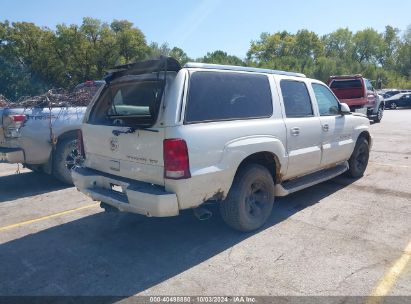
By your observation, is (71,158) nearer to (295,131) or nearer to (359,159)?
(295,131)

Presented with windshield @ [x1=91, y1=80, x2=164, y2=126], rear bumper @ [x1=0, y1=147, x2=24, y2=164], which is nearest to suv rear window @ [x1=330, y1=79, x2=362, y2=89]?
windshield @ [x1=91, y1=80, x2=164, y2=126]

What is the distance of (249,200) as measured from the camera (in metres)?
4.45

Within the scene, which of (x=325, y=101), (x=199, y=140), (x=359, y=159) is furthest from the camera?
(x=359, y=159)

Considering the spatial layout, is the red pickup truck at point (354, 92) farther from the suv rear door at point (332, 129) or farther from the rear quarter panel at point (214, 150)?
the rear quarter panel at point (214, 150)

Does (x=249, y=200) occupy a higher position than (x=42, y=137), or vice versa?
(x=42, y=137)

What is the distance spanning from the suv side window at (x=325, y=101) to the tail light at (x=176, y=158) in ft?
9.54

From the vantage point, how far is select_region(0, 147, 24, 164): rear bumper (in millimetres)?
5834

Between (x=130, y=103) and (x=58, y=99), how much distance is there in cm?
306

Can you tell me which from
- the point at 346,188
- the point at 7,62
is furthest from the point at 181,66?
the point at 7,62

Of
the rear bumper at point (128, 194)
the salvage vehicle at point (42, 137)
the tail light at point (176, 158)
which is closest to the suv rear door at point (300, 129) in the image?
the tail light at point (176, 158)

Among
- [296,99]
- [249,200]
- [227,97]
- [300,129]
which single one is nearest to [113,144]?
[227,97]

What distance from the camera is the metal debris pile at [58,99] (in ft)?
21.1

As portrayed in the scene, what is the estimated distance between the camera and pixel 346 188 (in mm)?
6281

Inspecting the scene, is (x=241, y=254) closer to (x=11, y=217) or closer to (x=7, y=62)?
(x=11, y=217)
